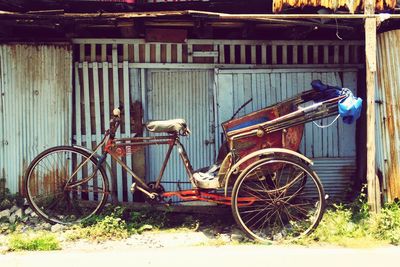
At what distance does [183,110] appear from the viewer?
8.03 meters

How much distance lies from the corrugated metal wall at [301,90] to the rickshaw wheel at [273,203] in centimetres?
125

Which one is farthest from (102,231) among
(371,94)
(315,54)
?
(315,54)

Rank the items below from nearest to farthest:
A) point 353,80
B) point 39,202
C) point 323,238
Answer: point 323,238, point 39,202, point 353,80

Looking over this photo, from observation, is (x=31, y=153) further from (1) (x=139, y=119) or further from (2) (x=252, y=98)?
(2) (x=252, y=98)

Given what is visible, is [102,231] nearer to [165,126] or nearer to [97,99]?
[165,126]

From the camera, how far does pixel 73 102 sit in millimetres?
7863

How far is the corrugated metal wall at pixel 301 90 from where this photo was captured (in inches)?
314

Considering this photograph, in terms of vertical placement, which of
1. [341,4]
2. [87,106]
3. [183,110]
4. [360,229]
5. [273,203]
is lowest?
[360,229]

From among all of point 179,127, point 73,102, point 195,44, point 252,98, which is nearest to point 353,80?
point 252,98

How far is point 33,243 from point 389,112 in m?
5.42

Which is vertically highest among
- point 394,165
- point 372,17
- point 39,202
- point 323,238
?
point 372,17

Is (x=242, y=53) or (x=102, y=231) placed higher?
(x=242, y=53)

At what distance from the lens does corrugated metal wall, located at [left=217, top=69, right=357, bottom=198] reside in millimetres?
7984

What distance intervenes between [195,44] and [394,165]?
377cm
